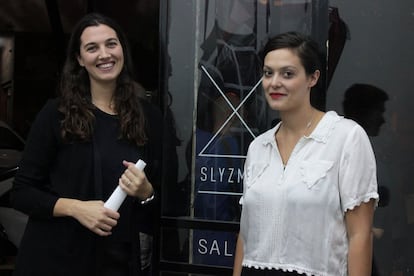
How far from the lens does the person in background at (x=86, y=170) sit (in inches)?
73.8

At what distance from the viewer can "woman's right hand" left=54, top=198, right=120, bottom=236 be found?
1808mm

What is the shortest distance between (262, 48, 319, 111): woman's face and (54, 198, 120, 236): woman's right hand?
0.63m

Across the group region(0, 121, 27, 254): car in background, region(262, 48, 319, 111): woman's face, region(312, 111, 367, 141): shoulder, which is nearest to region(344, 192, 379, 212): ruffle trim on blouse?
region(312, 111, 367, 141): shoulder

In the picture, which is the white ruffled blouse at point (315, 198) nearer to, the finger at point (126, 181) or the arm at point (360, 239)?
the arm at point (360, 239)

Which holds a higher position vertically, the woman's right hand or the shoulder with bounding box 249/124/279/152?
the shoulder with bounding box 249/124/279/152

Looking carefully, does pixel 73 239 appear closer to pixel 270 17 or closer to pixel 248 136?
pixel 248 136

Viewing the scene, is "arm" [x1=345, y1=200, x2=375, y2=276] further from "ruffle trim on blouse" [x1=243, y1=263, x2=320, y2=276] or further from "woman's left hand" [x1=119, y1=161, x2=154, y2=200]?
"woman's left hand" [x1=119, y1=161, x2=154, y2=200]

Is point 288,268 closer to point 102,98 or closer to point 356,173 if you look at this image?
point 356,173

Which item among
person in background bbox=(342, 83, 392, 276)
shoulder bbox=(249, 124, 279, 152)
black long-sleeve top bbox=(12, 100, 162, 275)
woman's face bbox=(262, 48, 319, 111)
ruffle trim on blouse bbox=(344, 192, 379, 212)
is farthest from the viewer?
person in background bbox=(342, 83, 392, 276)

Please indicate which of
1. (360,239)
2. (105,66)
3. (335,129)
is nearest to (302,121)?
(335,129)

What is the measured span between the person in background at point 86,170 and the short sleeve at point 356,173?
25.7 inches

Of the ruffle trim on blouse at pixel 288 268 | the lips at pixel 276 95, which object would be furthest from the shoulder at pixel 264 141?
the ruffle trim on blouse at pixel 288 268

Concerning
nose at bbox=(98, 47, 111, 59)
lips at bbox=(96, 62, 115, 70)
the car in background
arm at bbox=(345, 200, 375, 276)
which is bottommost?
the car in background

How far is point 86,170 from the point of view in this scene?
6.24 ft
